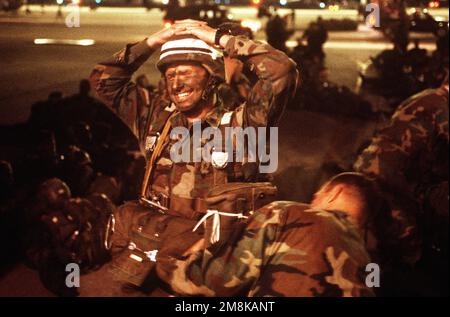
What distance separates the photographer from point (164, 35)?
227cm

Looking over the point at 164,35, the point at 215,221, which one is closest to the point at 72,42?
the point at 164,35

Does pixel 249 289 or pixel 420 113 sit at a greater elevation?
pixel 420 113

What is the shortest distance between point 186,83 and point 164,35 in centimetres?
20

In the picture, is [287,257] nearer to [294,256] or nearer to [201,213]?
[294,256]

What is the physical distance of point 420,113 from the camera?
3480 mm

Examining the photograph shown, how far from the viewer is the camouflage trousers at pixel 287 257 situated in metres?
1.92

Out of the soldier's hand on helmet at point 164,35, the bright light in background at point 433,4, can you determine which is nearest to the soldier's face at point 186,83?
the soldier's hand on helmet at point 164,35

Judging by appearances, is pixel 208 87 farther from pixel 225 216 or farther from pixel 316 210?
pixel 316 210

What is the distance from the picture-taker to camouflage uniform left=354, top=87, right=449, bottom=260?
3412 millimetres

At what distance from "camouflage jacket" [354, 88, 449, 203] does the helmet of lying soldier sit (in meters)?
1.40

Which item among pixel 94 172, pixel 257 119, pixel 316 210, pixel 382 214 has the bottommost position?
Answer: pixel 94 172

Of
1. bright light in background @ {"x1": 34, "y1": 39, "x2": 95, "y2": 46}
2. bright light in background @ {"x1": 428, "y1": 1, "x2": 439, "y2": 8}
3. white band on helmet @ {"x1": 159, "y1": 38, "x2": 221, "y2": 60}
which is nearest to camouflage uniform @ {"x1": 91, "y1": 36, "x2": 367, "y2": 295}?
white band on helmet @ {"x1": 159, "y1": 38, "x2": 221, "y2": 60}

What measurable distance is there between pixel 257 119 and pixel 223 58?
0.27 meters

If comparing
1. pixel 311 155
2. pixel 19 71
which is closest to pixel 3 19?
pixel 19 71
